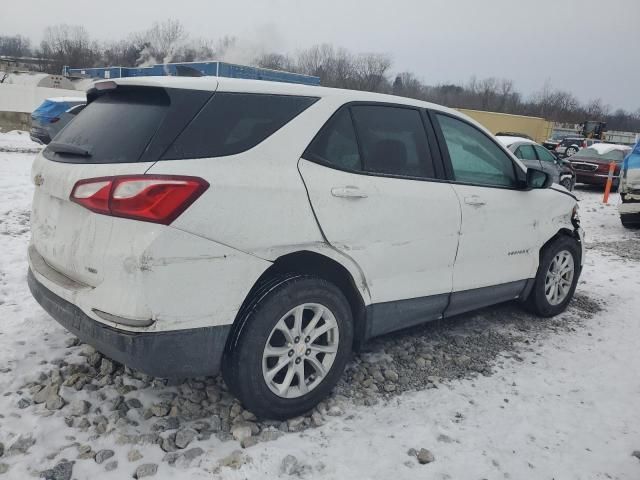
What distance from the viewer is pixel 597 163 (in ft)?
51.3

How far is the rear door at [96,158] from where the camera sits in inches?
92.9

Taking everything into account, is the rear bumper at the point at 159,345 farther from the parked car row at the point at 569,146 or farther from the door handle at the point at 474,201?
the parked car row at the point at 569,146

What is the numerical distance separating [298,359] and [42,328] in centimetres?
205

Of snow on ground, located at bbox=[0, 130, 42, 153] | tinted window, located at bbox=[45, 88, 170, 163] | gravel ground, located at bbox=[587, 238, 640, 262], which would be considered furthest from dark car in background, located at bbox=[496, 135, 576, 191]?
snow on ground, located at bbox=[0, 130, 42, 153]

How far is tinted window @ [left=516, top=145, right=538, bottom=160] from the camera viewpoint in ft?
39.9

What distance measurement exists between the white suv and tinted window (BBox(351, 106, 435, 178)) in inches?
0.5

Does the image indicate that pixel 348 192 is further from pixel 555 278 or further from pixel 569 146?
pixel 569 146

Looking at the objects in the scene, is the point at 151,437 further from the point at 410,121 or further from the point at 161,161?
the point at 410,121

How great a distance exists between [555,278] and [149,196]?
375 centimetres

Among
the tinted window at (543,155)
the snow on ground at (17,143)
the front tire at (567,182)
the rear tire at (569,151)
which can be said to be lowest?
the snow on ground at (17,143)

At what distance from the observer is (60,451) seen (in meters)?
2.45

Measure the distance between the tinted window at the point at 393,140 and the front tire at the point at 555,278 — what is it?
1728 millimetres

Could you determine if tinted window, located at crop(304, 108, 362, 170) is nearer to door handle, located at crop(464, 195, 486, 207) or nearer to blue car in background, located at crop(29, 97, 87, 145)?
door handle, located at crop(464, 195, 486, 207)

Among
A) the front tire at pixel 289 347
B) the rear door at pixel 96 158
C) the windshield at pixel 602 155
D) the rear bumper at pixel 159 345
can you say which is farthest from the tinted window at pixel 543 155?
the rear bumper at pixel 159 345
